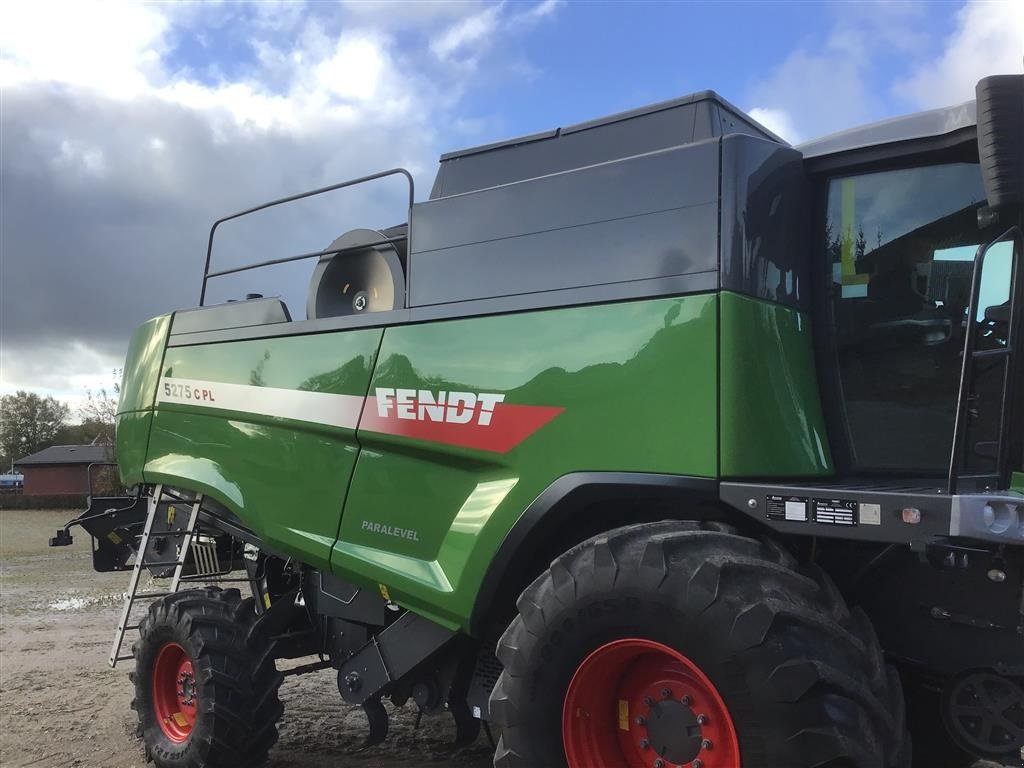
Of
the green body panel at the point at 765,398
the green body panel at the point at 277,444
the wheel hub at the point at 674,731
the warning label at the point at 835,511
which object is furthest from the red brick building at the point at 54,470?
the warning label at the point at 835,511

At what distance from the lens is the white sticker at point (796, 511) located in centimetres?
277

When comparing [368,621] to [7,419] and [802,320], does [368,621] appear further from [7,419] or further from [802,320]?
[7,419]

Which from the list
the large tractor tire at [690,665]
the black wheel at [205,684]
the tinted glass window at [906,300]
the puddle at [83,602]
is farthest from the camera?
the puddle at [83,602]

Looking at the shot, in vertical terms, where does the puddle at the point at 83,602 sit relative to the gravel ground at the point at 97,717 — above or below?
Answer: below

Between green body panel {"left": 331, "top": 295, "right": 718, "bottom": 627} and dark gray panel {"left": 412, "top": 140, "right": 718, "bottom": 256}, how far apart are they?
1.27 ft

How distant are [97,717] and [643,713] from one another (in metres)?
4.91

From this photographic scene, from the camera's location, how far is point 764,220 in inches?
122

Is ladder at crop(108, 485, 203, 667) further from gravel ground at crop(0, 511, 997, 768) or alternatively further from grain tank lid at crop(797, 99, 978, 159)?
grain tank lid at crop(797, 99, 978, 159)

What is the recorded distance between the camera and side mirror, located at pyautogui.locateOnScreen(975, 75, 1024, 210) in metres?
2.56

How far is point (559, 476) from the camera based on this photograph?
329 centimetres

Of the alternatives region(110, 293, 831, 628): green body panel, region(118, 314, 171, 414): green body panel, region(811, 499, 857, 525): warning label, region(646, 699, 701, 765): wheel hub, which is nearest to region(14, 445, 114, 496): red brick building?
region(118, 314, 171, 414): green body panel

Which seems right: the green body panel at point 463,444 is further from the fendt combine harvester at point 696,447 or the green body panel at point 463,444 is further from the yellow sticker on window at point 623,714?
the yellow sticker on window at point 623,714

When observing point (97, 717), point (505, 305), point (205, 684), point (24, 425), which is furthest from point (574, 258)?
point (24, 425)

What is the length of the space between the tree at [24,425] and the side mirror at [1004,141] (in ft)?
284
